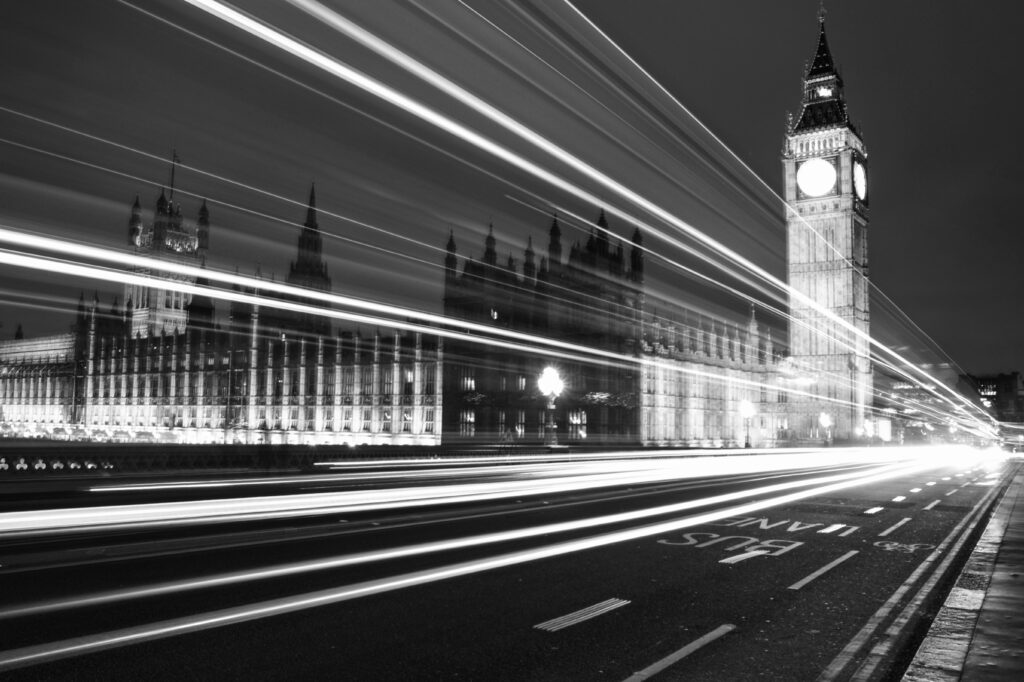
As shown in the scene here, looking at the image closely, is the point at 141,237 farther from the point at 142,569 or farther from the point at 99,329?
the point at 142,569

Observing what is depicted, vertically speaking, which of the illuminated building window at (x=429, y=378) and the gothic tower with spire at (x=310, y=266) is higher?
the gothic tower with spire at (x=310, y=266)

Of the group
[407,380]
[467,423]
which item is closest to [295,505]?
[467,423]

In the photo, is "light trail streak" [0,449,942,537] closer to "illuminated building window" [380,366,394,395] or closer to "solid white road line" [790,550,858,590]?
"solid white road line" [790,550,858,590]

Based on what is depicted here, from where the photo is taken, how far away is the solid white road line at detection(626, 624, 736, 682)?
240 inches

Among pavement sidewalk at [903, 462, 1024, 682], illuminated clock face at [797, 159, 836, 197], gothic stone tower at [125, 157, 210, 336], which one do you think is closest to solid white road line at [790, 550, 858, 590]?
pavement sidewalk at [903, 462, 1024, 682]

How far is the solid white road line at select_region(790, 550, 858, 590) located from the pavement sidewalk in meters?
1.63

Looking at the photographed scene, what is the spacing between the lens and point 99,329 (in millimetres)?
104625

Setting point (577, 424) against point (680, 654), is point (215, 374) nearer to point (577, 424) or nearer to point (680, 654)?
point (577, 424)

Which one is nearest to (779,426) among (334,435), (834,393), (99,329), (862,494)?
(834,393)

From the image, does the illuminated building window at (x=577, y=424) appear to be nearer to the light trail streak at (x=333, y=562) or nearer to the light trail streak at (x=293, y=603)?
the light trail streak at (x=333, y=562)

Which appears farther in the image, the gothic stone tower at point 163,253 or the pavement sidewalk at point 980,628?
the gothic stone tower at point 163,253

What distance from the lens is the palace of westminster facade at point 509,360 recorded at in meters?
68.6

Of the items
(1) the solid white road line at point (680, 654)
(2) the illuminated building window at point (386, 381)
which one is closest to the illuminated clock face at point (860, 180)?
(2) the illuminated building window at point (386, 381)

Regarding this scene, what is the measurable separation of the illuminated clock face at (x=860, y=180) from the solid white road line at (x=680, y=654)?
103m
